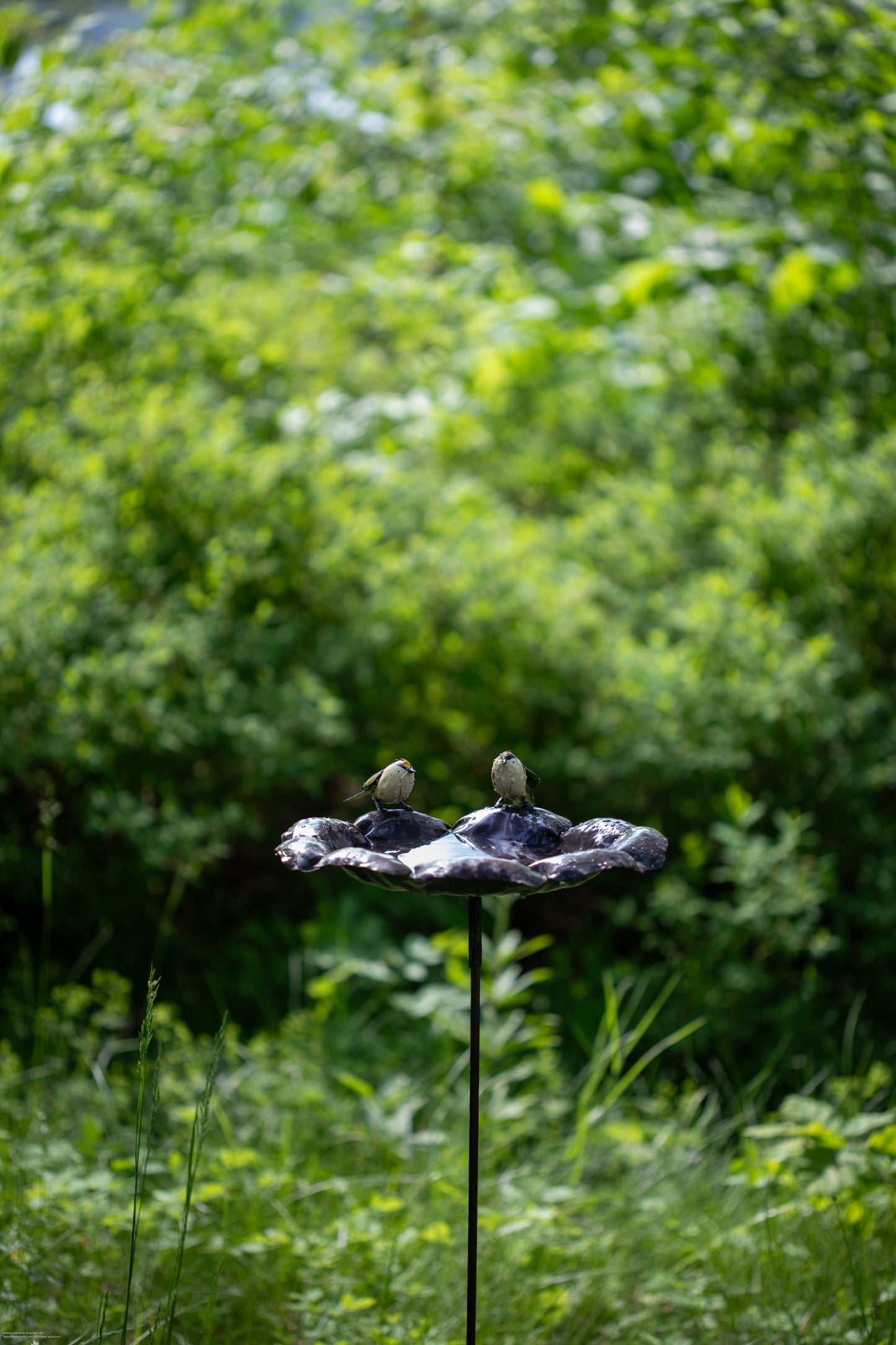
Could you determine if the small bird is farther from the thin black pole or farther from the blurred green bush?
the blurred green bush

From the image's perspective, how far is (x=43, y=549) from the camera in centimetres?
320

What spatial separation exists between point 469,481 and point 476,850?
3.35m

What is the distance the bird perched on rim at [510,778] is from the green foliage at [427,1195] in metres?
0.62

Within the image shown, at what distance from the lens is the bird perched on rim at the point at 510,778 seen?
1.63 metres

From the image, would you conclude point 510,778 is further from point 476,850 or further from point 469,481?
point 469,481

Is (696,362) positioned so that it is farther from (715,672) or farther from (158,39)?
(158,39)

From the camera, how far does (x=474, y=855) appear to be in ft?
5.10

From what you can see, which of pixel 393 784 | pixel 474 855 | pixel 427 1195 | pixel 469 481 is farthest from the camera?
pixel 469 481

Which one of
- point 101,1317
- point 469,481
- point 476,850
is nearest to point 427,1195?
point 101,1317

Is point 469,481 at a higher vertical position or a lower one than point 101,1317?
lower

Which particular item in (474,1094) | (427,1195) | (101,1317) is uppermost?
(474,1094)

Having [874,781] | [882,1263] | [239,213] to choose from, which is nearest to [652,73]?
[239,213]

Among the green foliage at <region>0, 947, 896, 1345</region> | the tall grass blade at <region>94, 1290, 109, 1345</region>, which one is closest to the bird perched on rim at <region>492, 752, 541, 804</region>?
the green foliage at <region>0, 947, 896, 1345</region>

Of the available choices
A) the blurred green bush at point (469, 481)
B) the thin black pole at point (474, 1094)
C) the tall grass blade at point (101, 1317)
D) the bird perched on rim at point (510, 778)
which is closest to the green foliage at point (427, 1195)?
the tall grass blade at point (101, 1317)
